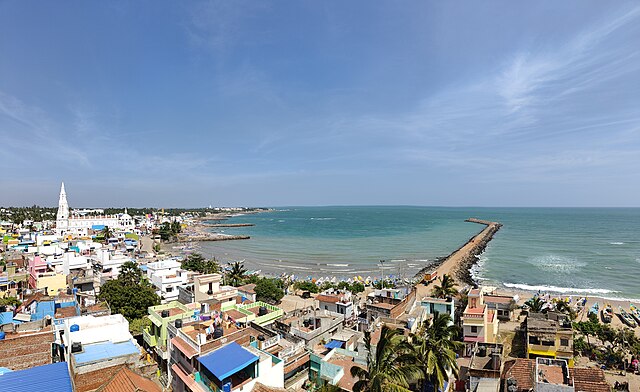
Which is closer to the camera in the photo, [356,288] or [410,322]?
[410,322]

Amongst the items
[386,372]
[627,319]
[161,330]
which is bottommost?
[627,319]

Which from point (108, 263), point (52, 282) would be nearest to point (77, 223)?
point (108, 263)

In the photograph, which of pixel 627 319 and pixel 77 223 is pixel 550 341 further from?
pixel 77 223

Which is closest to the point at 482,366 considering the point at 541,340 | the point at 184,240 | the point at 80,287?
the point at 541,340

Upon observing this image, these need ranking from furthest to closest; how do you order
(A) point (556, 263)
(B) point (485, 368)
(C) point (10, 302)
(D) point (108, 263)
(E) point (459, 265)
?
(A) point (556, 263) → (E) point (459, 265) → (D) point (108, 263) → (C) point (10, 302) → (B) point (485, 368)

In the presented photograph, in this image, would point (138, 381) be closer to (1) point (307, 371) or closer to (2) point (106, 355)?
(2) point (106, 355)

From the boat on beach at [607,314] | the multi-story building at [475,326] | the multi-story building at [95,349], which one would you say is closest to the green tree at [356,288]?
the multi-story building at [475,326]

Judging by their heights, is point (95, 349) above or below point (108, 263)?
above
